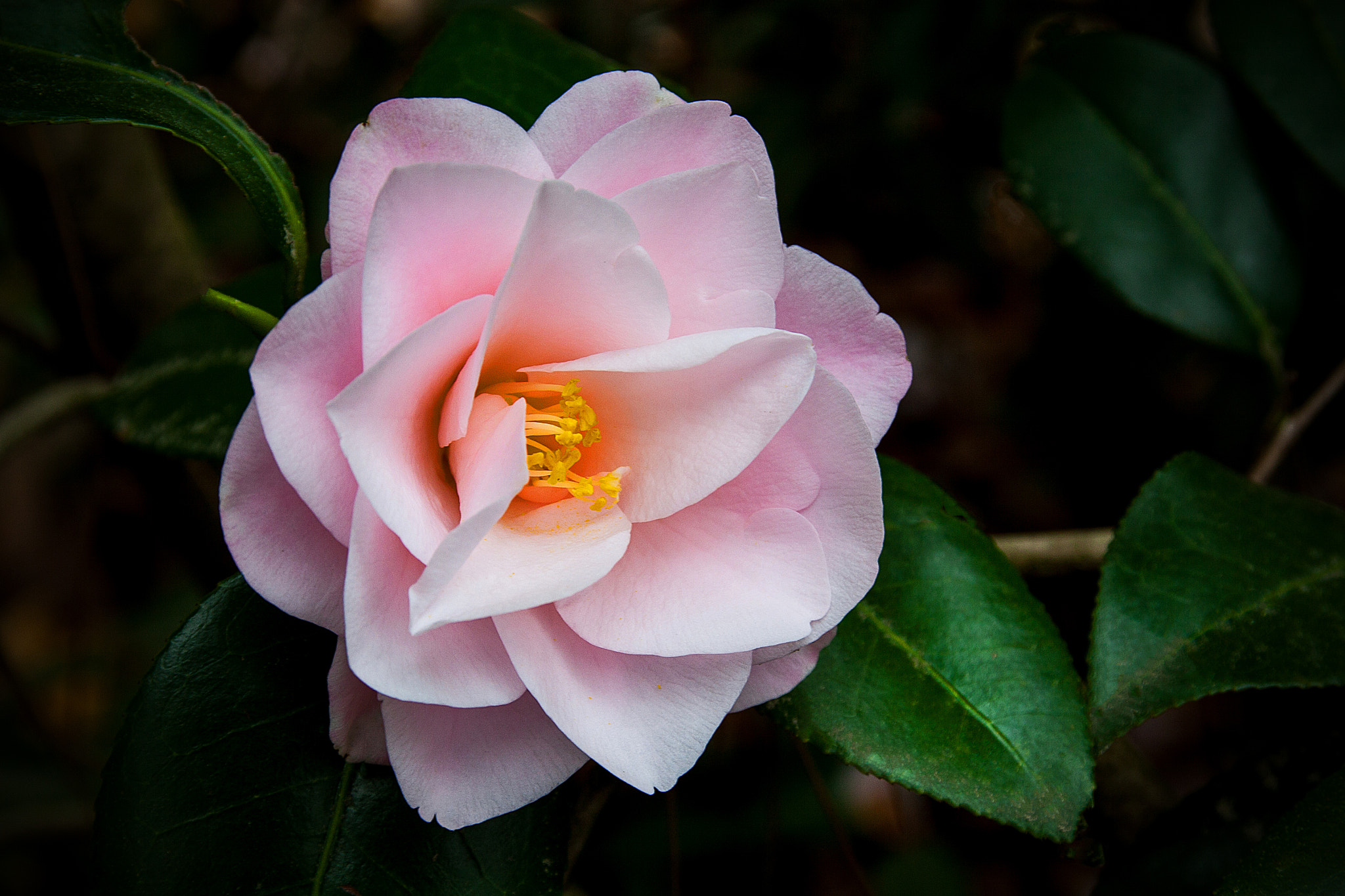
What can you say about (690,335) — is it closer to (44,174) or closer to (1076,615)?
(44,174)

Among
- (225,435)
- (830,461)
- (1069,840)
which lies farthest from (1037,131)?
(225,435)

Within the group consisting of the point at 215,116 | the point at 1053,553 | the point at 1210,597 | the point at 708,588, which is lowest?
the point at 1053,553

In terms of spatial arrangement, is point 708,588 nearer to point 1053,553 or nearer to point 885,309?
point 1053,553

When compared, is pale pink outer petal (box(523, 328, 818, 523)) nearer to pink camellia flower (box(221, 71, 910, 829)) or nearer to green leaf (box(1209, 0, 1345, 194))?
pink camellia flower (box(221, 71, 910, 829))

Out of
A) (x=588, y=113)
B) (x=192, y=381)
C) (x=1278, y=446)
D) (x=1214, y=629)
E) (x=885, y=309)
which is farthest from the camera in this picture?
(x=885, y=309)

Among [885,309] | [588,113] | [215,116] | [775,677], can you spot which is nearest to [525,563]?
[775,677]

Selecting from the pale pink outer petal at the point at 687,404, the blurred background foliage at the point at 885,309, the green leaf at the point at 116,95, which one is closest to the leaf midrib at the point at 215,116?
the green leaf at the point at 116,95

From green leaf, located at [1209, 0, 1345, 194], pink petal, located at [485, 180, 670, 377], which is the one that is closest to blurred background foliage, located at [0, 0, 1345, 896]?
green leaf, located at [1209, 0, 1345, 194]
